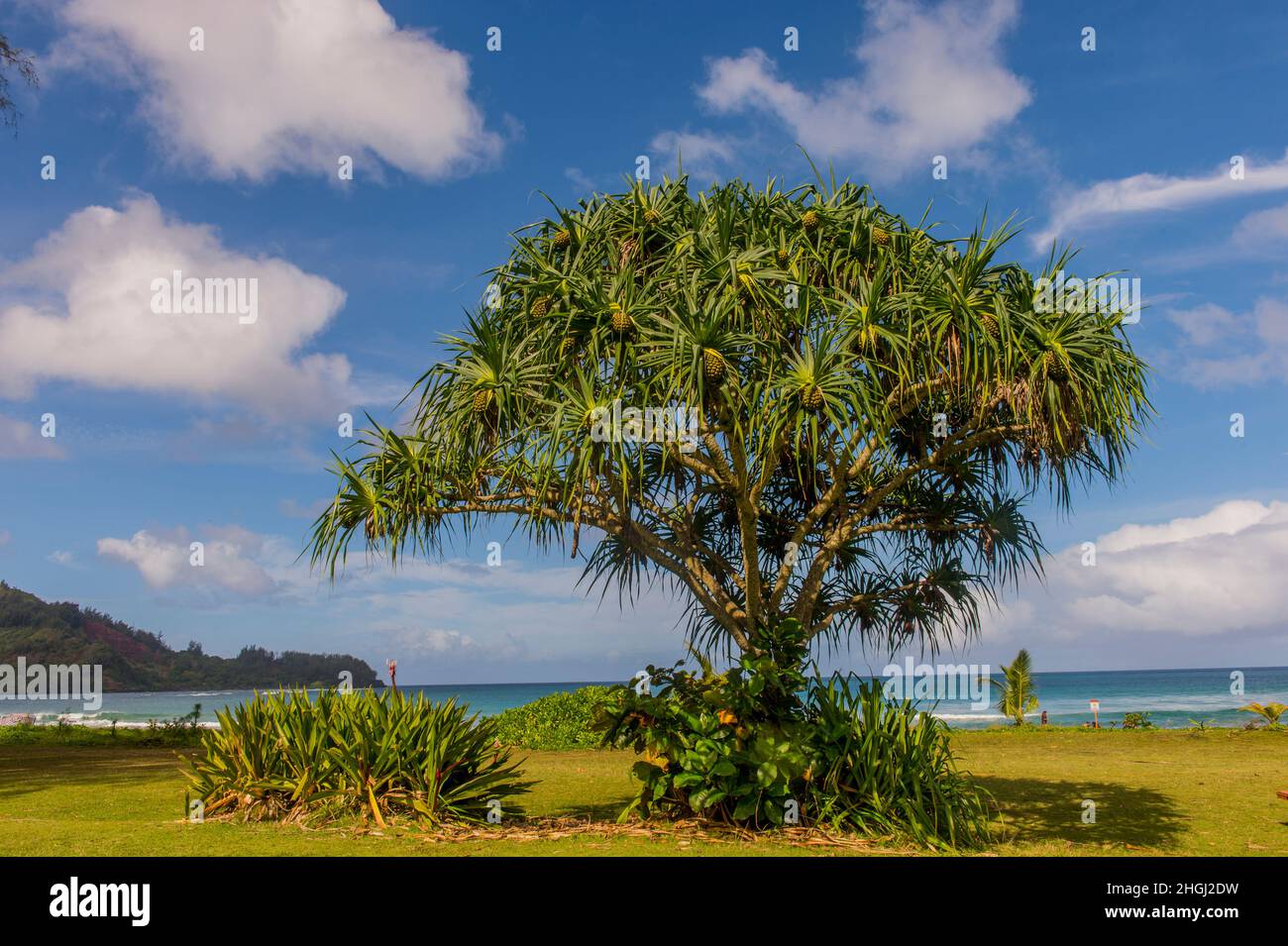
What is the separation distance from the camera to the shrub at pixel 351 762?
355 inches

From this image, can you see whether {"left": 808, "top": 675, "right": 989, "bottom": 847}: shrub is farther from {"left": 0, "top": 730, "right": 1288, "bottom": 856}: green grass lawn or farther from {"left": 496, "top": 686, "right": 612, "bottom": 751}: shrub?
{"left": 496, "top": 686, "right": 612, "bottom": 751}: shrub

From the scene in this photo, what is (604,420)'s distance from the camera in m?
8.66

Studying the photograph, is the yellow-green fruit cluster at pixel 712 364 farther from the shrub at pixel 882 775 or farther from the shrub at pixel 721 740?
the shrub at pixel 882 775

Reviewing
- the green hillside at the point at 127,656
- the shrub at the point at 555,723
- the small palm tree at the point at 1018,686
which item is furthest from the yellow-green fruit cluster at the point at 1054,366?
the green hillside at the point at 127,656

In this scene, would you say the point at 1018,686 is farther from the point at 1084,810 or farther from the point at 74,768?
the point at 74,768

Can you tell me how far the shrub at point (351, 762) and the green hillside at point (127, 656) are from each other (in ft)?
185

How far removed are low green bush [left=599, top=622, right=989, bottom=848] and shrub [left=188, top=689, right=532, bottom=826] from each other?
4.85 feet

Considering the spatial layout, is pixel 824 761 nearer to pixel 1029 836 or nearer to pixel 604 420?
pixel 1029 836

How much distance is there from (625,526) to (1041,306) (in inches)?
190

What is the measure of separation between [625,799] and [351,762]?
12.5 ft

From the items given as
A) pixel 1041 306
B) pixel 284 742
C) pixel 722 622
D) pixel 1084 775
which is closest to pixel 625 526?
pixel 722 622

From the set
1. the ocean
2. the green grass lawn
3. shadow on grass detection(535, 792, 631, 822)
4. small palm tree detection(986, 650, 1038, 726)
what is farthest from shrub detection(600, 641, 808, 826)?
the ocean
